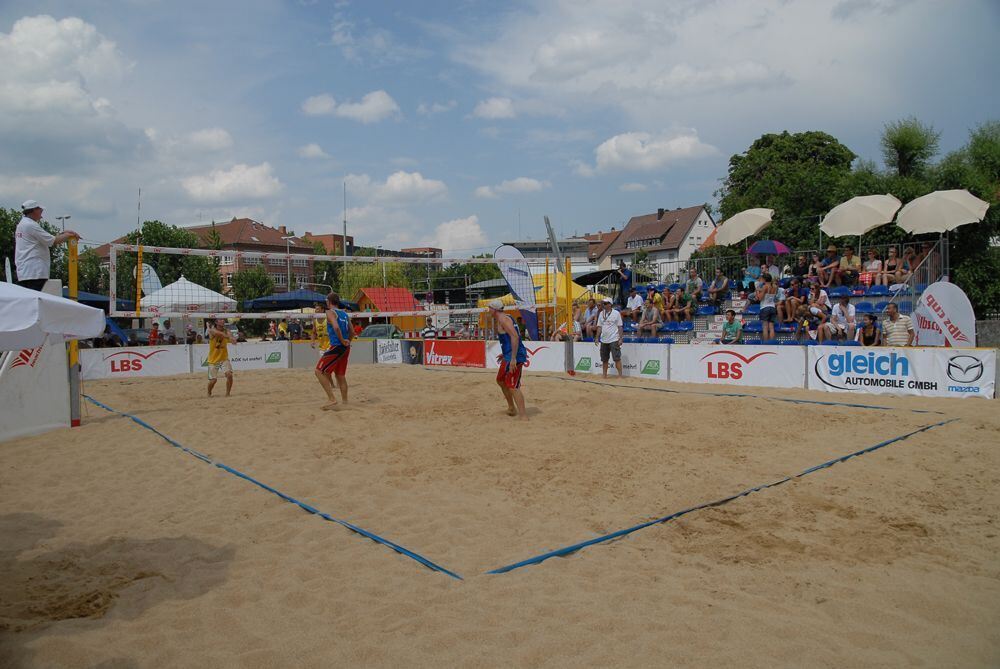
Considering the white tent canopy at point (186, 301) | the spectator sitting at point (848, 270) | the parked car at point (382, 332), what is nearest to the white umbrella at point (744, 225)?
the spectator sitting at point (848, 270)

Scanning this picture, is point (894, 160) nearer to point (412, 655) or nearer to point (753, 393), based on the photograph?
point (753, 393)

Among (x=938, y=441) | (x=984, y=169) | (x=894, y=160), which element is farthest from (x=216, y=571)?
(x=984, y=169)

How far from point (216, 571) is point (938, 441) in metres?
7.24

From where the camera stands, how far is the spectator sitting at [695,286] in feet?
56.9

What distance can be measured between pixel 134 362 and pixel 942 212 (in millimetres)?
19937

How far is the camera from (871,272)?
590 inches

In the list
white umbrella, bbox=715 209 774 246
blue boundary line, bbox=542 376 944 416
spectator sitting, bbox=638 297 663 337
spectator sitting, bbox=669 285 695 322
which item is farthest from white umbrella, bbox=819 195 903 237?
blue boundary line, bbox=542 376 944 416

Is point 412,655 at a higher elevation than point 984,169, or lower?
lower

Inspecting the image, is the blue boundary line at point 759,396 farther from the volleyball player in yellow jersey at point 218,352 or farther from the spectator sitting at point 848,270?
the volleyball player in yellow jersey at point 218,352

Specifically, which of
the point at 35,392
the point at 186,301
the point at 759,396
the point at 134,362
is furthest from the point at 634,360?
the point at 134,362

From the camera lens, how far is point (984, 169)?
24.8 m

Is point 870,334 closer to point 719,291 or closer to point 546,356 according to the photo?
point 719,291

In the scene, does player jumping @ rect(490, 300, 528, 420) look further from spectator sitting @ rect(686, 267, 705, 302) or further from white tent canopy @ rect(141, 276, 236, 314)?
spectator sitting @ rect(686, 267, 705, 302)

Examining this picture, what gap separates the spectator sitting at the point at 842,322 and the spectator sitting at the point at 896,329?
0.80 meters
